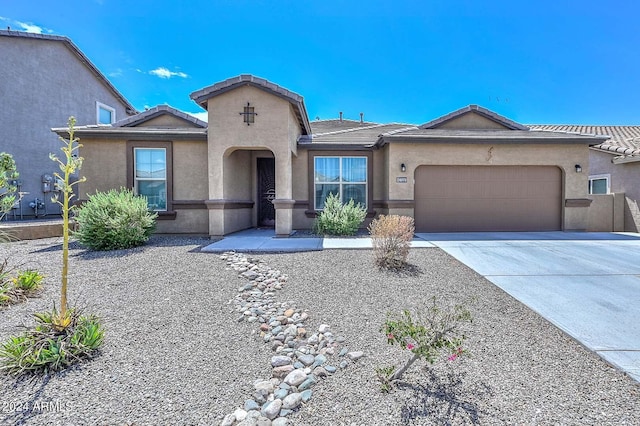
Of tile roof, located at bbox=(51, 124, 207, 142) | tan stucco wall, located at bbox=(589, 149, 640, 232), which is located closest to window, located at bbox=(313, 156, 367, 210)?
tile roof, located at bbox=(51, 124, 207, 142)

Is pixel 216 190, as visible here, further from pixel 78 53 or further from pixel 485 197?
pixel 78 53

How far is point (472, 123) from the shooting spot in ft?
36.8

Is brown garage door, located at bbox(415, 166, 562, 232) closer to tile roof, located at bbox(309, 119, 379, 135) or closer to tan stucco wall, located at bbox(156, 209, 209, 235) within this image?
tan stucco wall, located at bbox(156, 209, 209, 235)

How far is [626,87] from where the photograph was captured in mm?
15031

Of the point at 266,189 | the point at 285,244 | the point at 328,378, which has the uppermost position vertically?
the point at 266,189

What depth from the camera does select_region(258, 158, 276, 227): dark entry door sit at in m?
11.7

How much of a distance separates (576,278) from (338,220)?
19.0ft

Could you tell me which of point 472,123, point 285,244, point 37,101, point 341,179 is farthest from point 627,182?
point 37,101

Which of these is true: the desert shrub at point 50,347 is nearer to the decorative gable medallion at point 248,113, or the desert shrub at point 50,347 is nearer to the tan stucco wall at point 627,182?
the decorative gable medallion at point 248,113

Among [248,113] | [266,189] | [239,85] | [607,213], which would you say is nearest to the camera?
[239,85]

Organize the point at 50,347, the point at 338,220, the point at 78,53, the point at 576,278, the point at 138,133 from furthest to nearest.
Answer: the point at 78,53
the point at 138,133
the point at 338,220
the point at 576,278
the point at 50,347

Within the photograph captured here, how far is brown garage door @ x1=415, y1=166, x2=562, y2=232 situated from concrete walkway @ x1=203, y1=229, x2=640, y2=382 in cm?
83

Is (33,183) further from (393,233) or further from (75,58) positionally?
(393,233)

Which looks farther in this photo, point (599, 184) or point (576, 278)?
point (599, 184)
